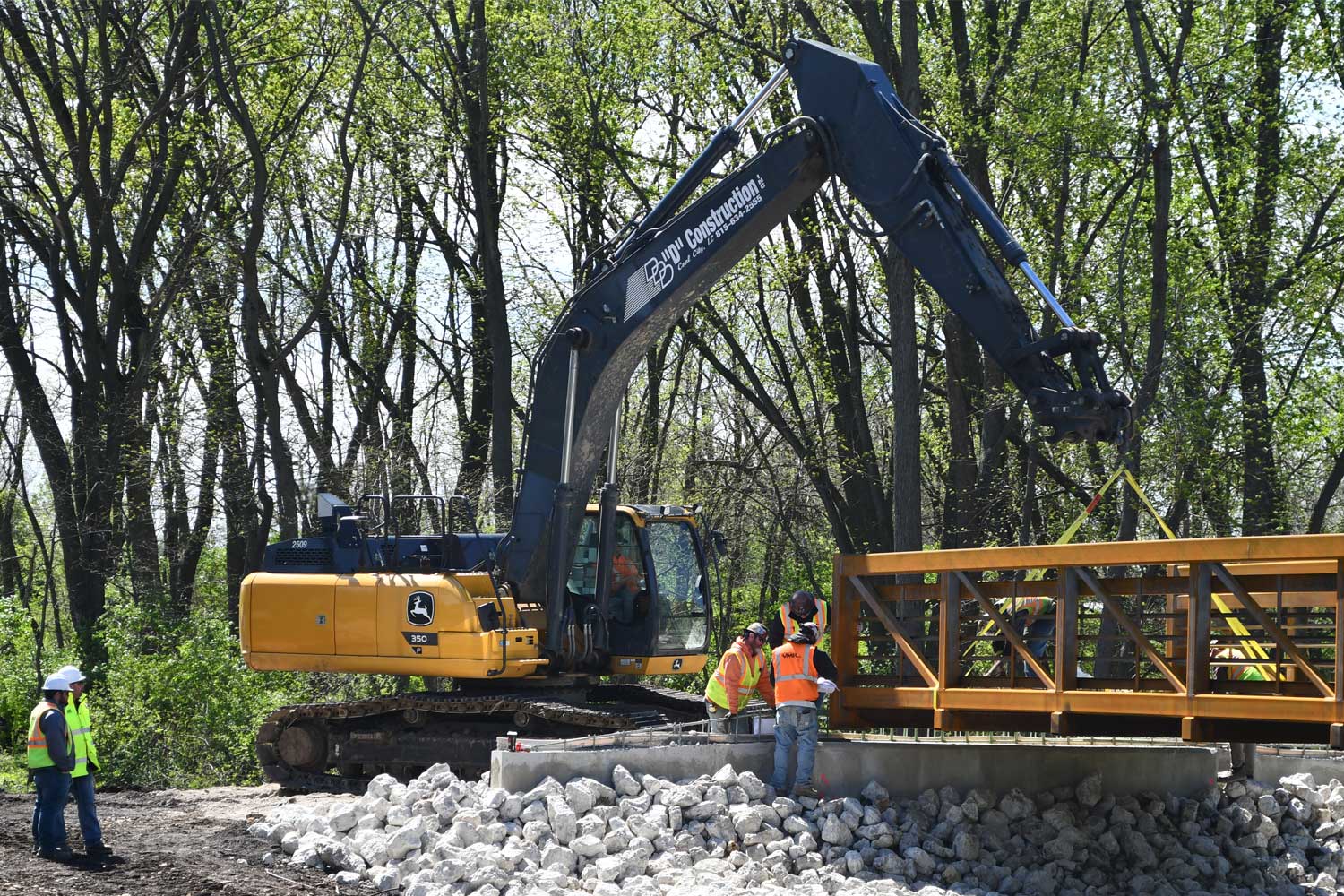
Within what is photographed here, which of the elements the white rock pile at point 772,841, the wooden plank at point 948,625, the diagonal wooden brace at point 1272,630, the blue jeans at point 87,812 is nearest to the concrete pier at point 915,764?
the white rock pile at point 772,841

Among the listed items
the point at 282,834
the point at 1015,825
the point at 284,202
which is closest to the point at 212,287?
the point at 284,202

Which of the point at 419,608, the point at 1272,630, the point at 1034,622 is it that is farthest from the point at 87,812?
the point at 1272,630

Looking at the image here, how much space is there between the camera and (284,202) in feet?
85.2

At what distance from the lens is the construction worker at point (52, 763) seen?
990cm

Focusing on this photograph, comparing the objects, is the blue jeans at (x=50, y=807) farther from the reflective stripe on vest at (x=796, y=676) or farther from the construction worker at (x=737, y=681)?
the reflective stripe on vest at (x=796, y=676)

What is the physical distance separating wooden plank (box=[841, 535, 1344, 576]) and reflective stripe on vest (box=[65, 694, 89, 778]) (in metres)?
6.01

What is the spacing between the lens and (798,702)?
10906mm

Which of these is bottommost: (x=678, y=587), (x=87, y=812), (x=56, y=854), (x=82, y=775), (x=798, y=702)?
(x=56, y=854)

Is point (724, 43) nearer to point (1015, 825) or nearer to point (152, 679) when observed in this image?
point (152, 679)

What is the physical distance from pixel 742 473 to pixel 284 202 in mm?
9935

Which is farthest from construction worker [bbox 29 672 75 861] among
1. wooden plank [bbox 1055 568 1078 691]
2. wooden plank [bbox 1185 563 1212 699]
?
wooden plank [bbox 1185 563 1212 699]

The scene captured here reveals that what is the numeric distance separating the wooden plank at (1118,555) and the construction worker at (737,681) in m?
1.09

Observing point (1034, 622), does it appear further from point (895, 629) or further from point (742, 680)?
point (742, 680)

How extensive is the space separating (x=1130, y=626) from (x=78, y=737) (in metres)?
7.51
